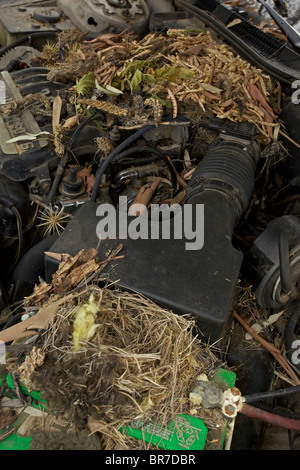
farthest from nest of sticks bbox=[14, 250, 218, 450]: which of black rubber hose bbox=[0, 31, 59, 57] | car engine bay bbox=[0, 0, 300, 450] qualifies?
black rubber hose bbox=[0, 31, 59, 57]

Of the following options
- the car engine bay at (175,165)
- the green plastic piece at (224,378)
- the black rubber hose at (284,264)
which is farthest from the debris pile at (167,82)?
the green plastic piece at (224,378)

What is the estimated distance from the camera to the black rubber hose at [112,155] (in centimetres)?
288

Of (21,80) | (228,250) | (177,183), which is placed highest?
(21,80)

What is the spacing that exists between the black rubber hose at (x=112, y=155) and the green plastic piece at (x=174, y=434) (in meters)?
1.61

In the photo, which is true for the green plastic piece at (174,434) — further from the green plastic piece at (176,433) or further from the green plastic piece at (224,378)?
the green plastic piece at (224,378)

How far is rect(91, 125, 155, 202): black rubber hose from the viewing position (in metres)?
2.88

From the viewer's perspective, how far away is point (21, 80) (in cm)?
354

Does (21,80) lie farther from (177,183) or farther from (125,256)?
(125,256)

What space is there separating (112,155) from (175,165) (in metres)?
0.68

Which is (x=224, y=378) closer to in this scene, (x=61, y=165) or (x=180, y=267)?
(x=180, y=267)

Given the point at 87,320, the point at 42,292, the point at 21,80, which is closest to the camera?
the point at 87,320

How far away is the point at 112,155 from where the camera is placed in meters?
2.92

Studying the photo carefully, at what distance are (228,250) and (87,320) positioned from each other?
0.88 m
